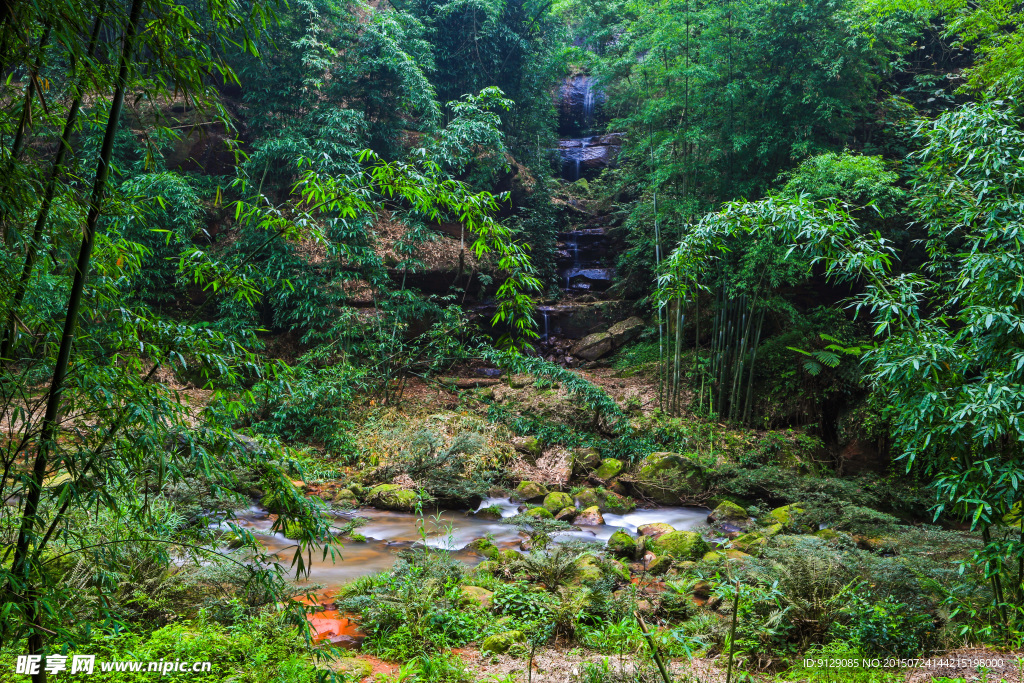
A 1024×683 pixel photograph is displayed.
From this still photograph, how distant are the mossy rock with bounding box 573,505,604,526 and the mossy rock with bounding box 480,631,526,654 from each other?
274cm

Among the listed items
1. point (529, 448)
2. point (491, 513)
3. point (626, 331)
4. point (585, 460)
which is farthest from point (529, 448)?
point (626, 331)

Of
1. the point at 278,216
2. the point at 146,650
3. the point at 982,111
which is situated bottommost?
the point at 146,650

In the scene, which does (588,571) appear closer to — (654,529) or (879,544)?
(654,529)

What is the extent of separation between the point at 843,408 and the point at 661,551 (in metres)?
4.82

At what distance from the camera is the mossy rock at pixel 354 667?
226 cm

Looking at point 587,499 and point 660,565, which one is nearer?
point 660,565

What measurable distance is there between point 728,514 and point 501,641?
368cm

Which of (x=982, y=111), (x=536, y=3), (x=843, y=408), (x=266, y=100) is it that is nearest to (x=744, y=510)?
(x=843, y=408)

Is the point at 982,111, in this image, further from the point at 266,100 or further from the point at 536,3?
the point at 536,3

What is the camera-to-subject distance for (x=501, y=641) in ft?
8.82

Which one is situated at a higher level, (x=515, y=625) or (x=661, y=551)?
(x=515, y=625)

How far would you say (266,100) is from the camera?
29.7 feet

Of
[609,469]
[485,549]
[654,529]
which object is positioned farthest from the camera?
[609,469]

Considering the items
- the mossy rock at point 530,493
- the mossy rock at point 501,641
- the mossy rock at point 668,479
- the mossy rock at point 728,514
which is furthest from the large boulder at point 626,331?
the mossy rock at point 501,641
